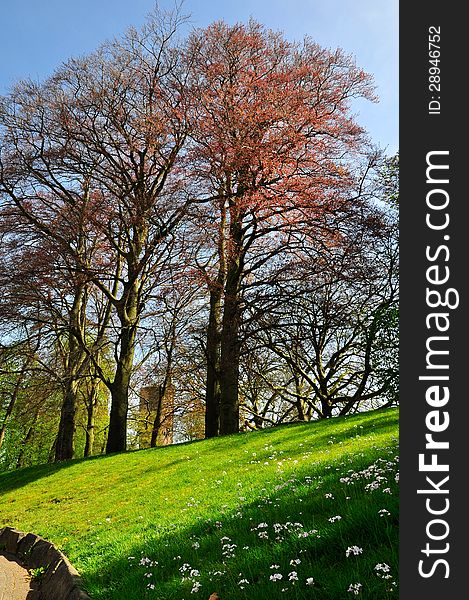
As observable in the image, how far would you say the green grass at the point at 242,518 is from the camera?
4160mm

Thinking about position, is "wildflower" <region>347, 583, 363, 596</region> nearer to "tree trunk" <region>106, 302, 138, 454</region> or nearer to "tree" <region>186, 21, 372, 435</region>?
"tree" <region>186, 21, 372, 435</region>

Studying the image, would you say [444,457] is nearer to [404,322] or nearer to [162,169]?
[404,322]

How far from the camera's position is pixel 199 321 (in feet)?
79.1

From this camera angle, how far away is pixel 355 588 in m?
3.49

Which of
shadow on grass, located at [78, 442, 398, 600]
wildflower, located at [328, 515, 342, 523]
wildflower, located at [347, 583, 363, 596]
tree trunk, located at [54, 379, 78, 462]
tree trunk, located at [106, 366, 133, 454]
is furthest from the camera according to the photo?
tree trunk, located at [54, 379, 78, 462]

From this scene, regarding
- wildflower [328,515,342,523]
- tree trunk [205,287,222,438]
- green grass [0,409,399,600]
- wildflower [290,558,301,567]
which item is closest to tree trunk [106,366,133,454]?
tree trunk [205,287,222,438]

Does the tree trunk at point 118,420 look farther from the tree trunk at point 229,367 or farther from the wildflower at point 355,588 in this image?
the wildflower at point 355,588

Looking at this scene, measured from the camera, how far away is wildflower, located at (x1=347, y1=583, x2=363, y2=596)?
3.44 m

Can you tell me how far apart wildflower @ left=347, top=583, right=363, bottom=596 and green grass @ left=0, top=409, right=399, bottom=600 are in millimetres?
22

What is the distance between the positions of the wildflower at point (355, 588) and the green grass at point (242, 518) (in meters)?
0.02

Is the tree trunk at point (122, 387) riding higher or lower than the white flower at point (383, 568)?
higher

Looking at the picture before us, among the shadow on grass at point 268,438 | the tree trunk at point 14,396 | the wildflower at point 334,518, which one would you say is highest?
the tree trunk at point 14,396

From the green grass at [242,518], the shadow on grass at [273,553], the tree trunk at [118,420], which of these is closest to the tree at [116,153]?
the tree trunk at [118,420]

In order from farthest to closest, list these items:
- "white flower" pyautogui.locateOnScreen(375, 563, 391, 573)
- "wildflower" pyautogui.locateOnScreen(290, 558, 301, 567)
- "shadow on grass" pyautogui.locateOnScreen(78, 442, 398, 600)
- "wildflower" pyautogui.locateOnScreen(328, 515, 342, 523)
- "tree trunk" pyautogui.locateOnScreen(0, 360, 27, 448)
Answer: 1. "tree trunk" pyautogui.locateOnScreen(0, 360, 27, 448)
2. "wildflower" pyautogui.locateOnScreen(328, 515, 342, 523)
3. "wildflower" pyautogui.locateOnScreen(290, 558, 301, 567)
4. "shadow on grass" pyautogui.locateOnScreen(78, 442, 398, 600)
5. "white flower" pyautogui.locateOnScreen(375, 563, 391, 573)
